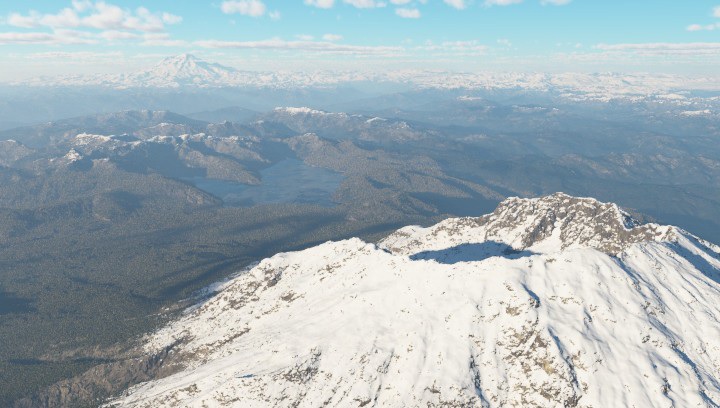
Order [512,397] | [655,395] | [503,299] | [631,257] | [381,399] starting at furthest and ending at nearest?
[631,257]
[503,299]
[381,399]
[512,397]
[655,395]

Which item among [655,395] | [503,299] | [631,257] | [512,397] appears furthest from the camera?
[631,257]

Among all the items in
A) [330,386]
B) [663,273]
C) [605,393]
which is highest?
[663,273]

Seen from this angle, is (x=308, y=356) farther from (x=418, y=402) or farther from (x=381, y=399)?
(x=418, y=402)

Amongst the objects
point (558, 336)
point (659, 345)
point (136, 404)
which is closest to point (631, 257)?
point (659, 345)

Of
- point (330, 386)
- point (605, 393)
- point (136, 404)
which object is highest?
point (605, 393)

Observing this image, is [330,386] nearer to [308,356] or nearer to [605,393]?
[308,356]

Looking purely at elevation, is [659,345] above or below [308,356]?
above

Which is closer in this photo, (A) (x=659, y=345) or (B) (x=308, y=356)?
(A) (x=659, y=345)

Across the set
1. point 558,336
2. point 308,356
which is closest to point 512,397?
point 558,336

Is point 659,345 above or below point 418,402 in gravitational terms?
above
